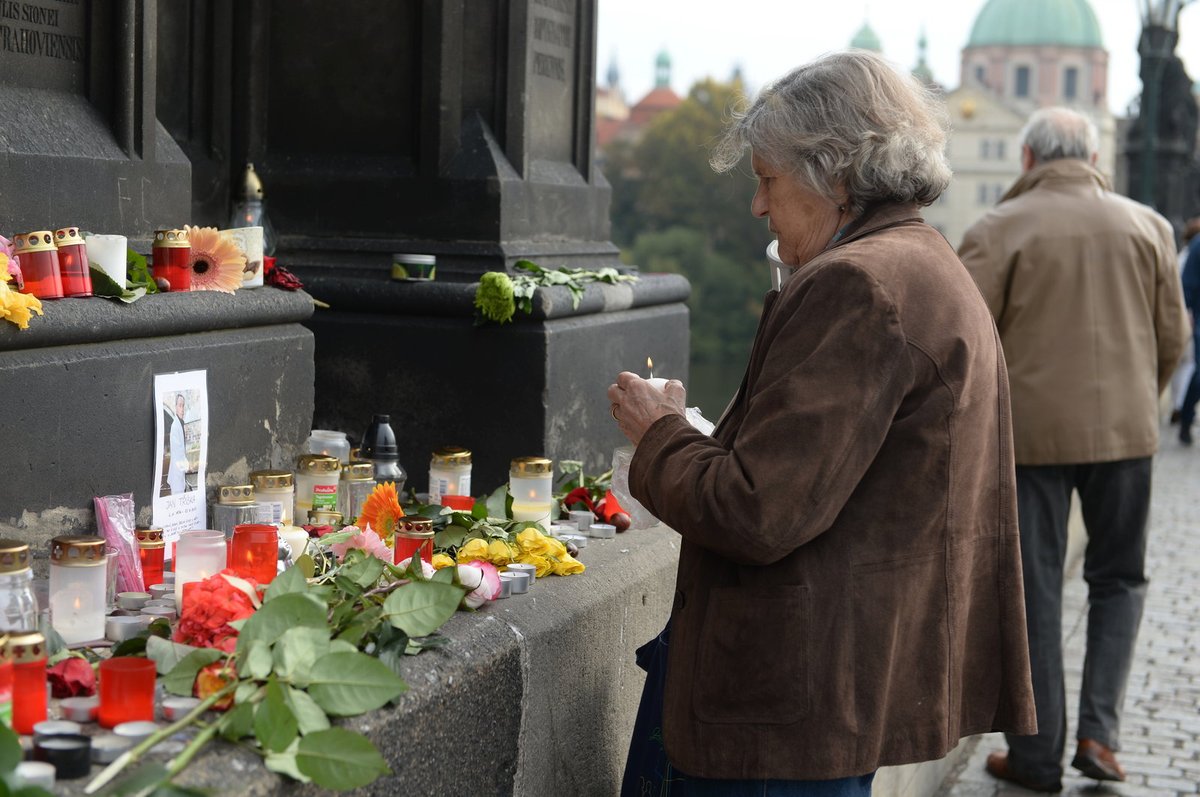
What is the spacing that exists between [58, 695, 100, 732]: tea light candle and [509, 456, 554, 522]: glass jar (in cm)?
152

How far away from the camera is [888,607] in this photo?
7.71ft

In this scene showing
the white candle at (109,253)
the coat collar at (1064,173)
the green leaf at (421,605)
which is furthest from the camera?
the coat collar at (1064,173)

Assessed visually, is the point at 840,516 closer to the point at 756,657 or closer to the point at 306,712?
the point at 756,657

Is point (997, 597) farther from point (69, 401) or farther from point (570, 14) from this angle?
point (570, 14)

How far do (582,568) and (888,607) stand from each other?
3.10 feet

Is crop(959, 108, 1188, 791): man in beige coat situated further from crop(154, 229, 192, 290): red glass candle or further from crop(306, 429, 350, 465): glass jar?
crop(154, 229, 192, 290): red glass candle

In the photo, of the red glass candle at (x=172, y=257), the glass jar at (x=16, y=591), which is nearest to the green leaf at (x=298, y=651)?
the glass jar at (x=16, y=591)

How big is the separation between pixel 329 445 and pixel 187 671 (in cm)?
165

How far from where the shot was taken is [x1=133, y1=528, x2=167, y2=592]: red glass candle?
2850 millimetres

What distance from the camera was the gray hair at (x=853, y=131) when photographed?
7.76 feet

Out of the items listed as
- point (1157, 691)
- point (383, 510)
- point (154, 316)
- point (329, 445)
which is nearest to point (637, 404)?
point (383, 510)

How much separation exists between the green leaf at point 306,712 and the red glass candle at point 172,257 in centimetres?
135

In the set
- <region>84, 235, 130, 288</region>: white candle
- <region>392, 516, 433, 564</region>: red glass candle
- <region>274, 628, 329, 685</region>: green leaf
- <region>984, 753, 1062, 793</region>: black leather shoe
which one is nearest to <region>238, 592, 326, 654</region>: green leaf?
<region>274, 628, 329, 685</region>: green leaf

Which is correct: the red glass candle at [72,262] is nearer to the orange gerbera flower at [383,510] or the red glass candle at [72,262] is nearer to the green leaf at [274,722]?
the orange gerbera flower at [383,510]
